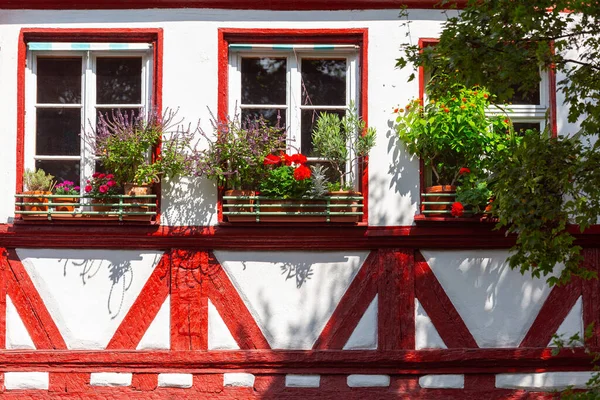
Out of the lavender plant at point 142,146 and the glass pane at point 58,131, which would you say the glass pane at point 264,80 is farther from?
the glass pane at point 58,131

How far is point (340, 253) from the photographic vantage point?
7.57 m

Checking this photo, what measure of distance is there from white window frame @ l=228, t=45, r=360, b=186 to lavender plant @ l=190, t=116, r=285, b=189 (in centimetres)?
24

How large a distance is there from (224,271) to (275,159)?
3.31 feet

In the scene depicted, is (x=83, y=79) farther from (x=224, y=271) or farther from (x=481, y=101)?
(x=481, y=101)

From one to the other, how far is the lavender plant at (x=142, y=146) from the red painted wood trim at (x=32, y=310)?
1123 mm

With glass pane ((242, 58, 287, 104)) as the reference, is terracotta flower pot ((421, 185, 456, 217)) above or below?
below

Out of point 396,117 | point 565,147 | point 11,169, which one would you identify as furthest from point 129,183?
point 565,147

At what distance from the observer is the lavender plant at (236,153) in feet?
24.3

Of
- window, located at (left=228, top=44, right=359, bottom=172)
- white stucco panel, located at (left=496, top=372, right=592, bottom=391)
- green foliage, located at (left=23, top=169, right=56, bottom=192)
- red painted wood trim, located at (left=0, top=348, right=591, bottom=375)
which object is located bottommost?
white stucco panel, located at (left=496, top=372, right=592, bottom=391)

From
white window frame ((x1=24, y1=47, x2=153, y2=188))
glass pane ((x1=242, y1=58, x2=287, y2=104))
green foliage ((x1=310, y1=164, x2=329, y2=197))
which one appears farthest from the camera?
glass pane ((x1=242, y1=58, x2=287, y2=104))

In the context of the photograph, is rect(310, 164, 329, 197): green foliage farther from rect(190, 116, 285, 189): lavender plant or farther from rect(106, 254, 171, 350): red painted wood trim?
rect(106, 254, 171, 350): red painted wood trim

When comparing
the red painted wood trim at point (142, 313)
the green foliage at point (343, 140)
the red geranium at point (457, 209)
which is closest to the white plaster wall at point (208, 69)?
the green foliage at point (343, 140)

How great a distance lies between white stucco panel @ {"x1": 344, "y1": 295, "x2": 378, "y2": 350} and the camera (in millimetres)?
7531

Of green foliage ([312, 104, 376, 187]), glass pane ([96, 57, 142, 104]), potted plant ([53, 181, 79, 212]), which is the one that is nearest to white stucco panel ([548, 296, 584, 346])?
green foliage ([312, 104, 376, 187])
